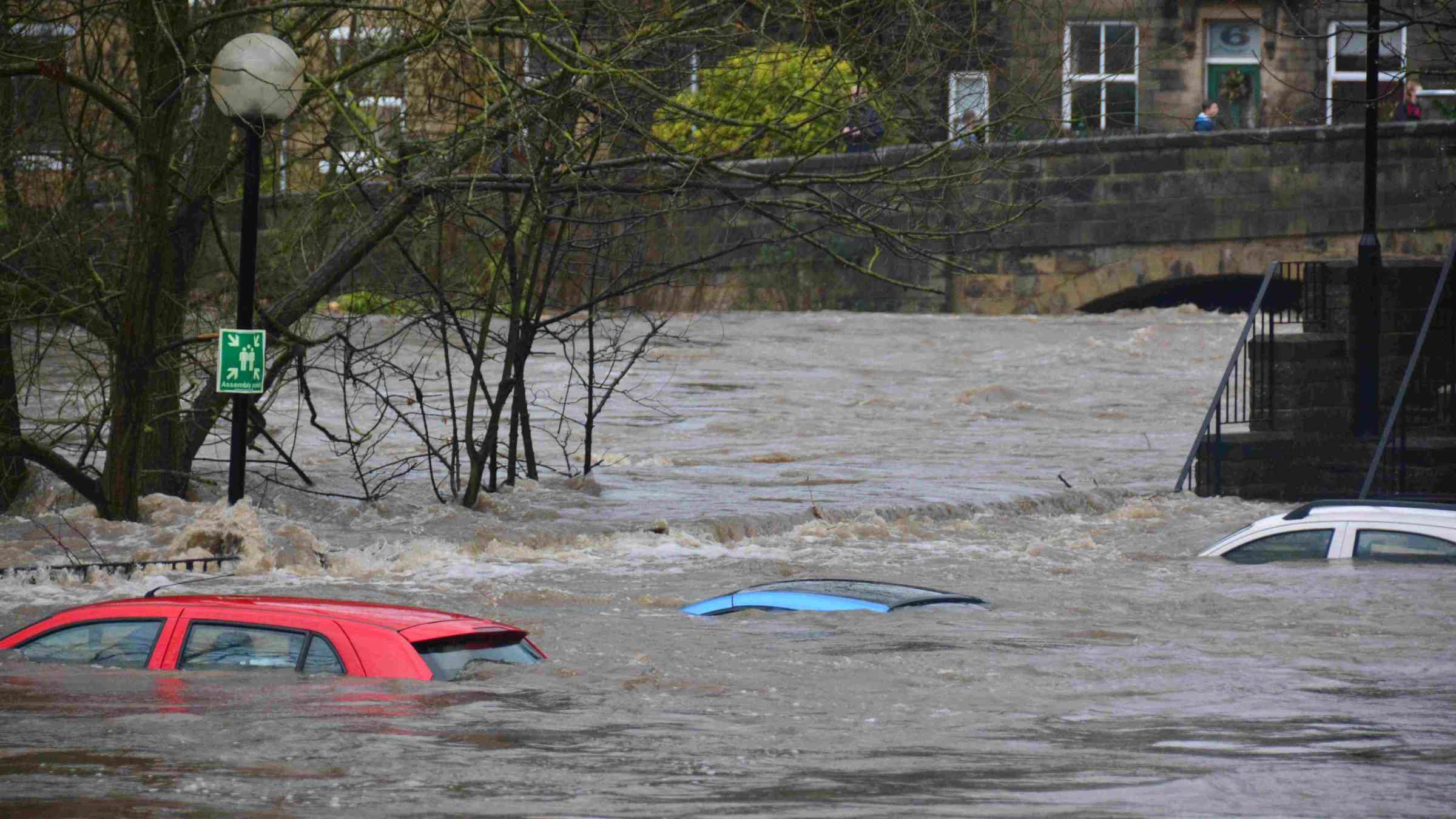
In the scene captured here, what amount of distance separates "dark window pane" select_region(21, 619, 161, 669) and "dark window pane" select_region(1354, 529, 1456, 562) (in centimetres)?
750

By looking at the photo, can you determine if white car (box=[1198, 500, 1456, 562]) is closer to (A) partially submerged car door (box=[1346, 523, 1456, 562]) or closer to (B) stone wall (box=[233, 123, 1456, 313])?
(A) partially submerged car door (box=[1346, 523, 1456, 562])

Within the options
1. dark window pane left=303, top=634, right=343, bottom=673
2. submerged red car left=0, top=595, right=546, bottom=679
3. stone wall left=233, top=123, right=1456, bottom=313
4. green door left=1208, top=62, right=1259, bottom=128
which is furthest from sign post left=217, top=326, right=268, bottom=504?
green door left=1208, top=62, right=1259, bottom=128

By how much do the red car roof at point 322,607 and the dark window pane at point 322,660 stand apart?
18 centimetres

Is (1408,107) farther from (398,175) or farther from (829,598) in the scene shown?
(829,598)

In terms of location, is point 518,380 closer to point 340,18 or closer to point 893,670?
point 340,18

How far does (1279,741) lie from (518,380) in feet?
36.9

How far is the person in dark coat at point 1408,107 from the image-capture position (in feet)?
116

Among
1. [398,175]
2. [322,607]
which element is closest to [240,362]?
[398,175]

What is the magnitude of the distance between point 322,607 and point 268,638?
1.01ft

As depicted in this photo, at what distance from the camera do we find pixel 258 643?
328 inches

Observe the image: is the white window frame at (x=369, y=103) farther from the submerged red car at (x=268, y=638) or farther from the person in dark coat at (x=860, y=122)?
the submerged red car at (x=268, y=638)

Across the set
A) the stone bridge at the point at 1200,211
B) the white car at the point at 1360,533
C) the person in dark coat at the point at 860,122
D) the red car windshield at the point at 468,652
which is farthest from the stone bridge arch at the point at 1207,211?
the red car windshield at the point at 468,652

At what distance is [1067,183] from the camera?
3628 centimetres

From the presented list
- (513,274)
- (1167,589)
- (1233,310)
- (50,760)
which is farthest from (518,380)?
(1233,310)
